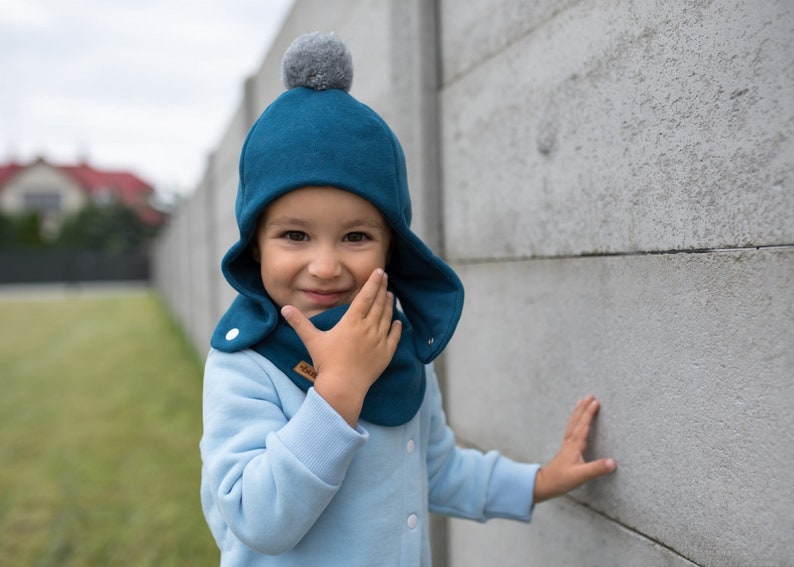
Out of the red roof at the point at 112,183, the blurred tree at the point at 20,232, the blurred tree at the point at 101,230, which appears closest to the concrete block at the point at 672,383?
the blurred tree at the point at 20,232

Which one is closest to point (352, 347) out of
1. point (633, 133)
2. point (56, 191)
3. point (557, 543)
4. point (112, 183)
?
point (633, 133)

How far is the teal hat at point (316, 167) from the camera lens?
1318 millimetres

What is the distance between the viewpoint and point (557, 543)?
5.73 feet

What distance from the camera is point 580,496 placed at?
1650 mm

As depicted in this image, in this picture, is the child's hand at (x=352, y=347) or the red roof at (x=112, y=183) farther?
the red roof at (x=112, y=183)

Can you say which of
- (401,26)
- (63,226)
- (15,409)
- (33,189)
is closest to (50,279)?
(63,226)

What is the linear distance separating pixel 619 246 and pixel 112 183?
46.0m

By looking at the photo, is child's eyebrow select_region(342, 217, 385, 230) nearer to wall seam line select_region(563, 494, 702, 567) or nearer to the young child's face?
the young child's face

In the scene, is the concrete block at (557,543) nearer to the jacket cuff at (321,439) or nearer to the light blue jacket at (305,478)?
the light blue jacket at (305,478)

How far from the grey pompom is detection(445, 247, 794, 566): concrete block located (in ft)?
2.11

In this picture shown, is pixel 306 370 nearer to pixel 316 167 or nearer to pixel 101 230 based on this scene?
Answer: pixel 316 167

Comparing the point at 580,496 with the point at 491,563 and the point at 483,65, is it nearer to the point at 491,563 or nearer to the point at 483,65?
the point at 491,563

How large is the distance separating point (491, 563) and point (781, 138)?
1.46 metres

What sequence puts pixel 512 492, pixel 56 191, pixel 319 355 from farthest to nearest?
pixel 56 191 < pixel 512 492 < pixel 319 355
